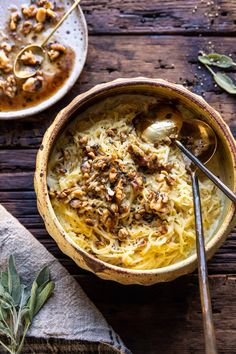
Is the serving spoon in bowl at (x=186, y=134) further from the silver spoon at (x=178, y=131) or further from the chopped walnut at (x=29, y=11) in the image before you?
the chopped walnut at (x=29, y=11)

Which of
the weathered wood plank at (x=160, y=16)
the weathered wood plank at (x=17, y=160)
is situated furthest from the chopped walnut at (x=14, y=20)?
the weathered wood plank at (x=17, y=160)

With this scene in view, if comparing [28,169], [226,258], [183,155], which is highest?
[183,155]


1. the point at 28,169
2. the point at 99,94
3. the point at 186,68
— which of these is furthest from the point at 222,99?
the point at 28,169

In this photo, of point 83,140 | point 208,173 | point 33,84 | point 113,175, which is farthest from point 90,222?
point 33,84

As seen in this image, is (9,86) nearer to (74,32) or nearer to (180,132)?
(74,32)

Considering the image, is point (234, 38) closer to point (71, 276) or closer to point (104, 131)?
point (104, 131)

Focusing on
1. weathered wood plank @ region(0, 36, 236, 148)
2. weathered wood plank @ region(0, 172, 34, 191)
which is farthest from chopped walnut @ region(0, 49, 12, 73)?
weathered wood plank @ region(0, 172, 34, 191)
